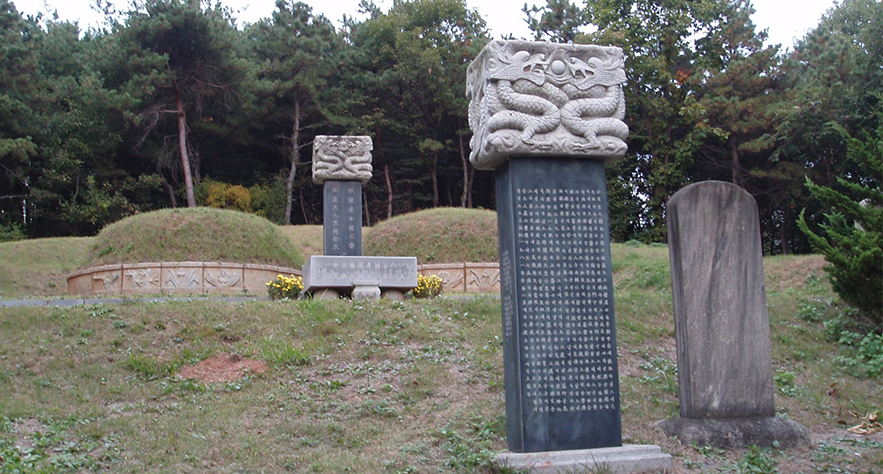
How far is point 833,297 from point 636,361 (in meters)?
4.70

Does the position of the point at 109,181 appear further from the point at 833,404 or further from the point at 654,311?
the point at 833,404

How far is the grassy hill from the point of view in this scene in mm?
5703

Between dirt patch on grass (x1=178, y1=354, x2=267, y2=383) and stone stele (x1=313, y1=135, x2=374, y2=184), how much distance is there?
20.5 feet

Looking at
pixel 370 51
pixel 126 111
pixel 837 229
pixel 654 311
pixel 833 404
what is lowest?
pixel 833 404

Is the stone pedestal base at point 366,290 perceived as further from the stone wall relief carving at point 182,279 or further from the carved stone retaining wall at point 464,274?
the stone wall relief carving at point 182,279

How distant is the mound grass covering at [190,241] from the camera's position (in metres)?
17.3

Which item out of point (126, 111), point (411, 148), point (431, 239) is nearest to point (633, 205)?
point (411, 148)

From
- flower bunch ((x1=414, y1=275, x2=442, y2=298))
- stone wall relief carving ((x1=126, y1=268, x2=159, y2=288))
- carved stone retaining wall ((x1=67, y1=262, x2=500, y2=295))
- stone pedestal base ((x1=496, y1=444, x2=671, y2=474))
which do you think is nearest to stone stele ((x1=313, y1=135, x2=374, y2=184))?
flower bunch ((x1=414, y1=275, x2=442, y2=298))

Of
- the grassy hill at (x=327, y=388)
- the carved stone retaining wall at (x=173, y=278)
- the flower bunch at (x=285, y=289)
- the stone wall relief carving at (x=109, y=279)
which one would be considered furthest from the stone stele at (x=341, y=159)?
the stone wall relief carving at (x=109, y=279)

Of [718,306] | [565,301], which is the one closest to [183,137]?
[565,301]

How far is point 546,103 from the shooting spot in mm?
5992

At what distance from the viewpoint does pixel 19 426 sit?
6531 millimetres

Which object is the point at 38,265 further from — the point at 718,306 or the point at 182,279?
the point at 718,306

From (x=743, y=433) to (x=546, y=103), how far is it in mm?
3135
